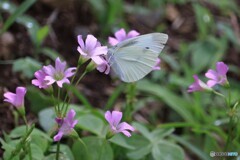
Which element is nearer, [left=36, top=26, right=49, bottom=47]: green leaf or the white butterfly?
the white butterfly

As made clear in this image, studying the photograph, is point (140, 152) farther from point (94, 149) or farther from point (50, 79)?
point (50, 79)

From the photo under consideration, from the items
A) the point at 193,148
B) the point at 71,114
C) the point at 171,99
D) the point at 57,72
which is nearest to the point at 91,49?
the point at 57,72

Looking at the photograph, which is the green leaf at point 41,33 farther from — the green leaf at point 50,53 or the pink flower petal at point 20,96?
the pink flower petal at point 20,96

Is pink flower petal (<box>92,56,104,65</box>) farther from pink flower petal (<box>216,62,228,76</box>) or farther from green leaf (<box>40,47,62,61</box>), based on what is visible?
green leaf (<box>40,47,62,61</box>)

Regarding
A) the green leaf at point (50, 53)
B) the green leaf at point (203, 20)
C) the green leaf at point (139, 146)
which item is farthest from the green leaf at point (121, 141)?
the green leaf at point (203, 20)

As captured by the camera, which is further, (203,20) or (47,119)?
(203,20)

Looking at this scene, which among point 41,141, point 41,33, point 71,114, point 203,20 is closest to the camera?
point 71,114

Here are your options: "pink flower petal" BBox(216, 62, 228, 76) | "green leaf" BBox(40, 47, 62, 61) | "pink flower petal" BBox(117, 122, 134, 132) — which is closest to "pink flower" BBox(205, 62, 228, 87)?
"pink flower petal" BBox(216, 62, 228, 76)
